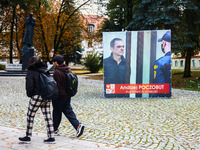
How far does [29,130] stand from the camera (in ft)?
17.4

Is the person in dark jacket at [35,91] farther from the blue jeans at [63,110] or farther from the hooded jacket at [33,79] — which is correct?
the blue jeans at [63,110]

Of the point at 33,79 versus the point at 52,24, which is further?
the point at 52,24

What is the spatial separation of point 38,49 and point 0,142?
33867 millimetres

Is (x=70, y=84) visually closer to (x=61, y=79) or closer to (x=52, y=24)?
(x=61, y=79)

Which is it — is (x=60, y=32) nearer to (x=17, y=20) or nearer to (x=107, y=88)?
(x=17, y=20)

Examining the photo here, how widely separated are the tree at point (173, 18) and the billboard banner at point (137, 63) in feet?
24.3

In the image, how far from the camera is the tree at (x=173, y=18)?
19.7 meters

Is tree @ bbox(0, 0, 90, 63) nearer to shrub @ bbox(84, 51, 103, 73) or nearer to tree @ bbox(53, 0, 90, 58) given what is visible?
tree @ bbox(53, 0, 90, 58)

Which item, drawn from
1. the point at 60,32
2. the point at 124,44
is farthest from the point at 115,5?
the point at 124,44

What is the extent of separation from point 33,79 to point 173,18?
16374mm

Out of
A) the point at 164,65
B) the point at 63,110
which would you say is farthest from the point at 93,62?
the point at 63,110

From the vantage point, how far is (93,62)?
4278 cm

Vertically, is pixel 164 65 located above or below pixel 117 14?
below

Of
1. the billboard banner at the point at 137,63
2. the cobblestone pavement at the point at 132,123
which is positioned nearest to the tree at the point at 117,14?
the billboard banner at the point at 137,63
